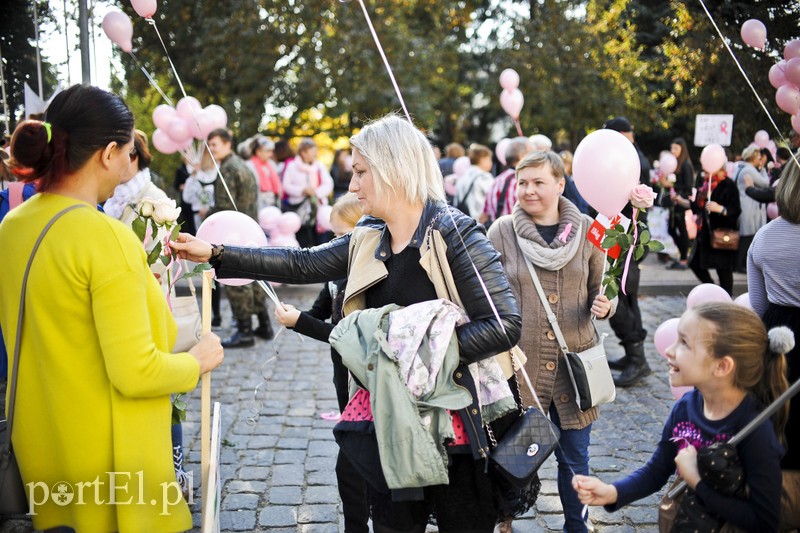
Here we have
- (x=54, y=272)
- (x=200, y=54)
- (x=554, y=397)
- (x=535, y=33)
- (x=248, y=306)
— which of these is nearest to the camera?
(x=54, y=272)

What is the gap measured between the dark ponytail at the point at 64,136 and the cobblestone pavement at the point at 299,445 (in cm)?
123

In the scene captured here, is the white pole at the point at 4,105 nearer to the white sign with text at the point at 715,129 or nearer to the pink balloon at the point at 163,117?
the pink balloon at the point at 163,117

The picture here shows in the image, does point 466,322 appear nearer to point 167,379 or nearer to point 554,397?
point 167,379

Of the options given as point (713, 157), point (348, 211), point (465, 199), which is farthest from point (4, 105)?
point (713, 157)

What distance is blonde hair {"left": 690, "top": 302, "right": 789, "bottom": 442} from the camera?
249cm

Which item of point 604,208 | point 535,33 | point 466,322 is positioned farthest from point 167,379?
point 535,33

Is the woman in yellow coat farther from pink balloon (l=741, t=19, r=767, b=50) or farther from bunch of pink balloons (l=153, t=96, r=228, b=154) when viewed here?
bunch of pink balloons (l=153, t=96, r=228, b=154)

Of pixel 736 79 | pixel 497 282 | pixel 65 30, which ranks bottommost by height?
pixel 497 282

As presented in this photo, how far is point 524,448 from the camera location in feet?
8.41

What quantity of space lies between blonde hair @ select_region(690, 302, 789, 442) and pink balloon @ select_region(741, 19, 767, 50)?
2.80 metres

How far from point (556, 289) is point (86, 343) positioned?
7.55 feet

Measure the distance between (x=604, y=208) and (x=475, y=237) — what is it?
1801 millimetres

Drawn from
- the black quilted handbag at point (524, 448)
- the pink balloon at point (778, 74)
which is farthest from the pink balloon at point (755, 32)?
the black quilted handbag at point (524, 448)

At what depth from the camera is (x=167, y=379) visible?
223 cm
